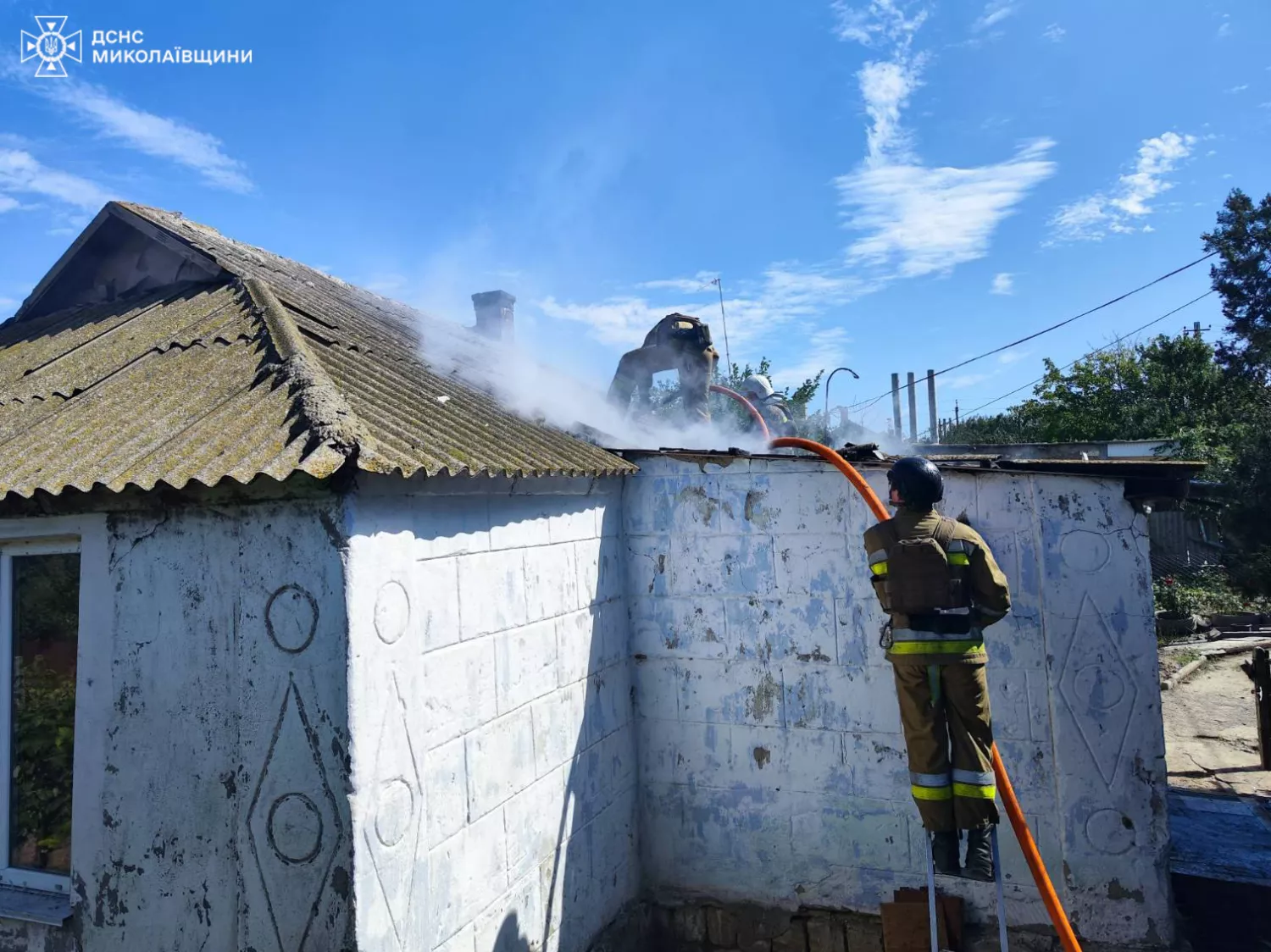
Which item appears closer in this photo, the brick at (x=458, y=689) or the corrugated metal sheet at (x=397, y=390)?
the brick at (x=458, y=689)

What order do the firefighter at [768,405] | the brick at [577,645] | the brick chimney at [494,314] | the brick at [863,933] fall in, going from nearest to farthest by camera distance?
1. the brick at [577,645]
2. the brick at [863,933]
3. the firefighter at [768,405]
4. the brick chimney at [494,314]

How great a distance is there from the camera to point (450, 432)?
13.7ft

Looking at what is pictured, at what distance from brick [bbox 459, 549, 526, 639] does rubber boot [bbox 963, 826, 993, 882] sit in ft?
8.17

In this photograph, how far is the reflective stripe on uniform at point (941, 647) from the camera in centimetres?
335

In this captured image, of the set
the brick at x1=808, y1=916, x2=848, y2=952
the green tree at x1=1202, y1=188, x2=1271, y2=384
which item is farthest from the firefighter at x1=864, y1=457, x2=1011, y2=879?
the green tree at x1=1202, y1=188, x2=1271, y2=384

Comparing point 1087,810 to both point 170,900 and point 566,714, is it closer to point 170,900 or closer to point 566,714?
point 566,714

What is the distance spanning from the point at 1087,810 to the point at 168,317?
700cm

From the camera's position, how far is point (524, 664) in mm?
4277

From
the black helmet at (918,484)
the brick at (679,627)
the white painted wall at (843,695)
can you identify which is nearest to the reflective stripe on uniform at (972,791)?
the black helmet at (918,484)

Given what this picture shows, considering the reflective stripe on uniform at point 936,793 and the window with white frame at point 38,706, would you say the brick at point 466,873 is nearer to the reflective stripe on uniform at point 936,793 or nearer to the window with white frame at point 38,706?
the window with white frame at point 38,706

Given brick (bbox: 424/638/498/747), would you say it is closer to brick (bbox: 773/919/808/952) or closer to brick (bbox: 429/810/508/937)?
brick (bbox: 429/810/508/937)

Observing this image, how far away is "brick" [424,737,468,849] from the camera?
136 inches

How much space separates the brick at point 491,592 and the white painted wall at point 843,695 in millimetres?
1380

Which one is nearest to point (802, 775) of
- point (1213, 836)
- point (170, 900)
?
point (1213, 836)
